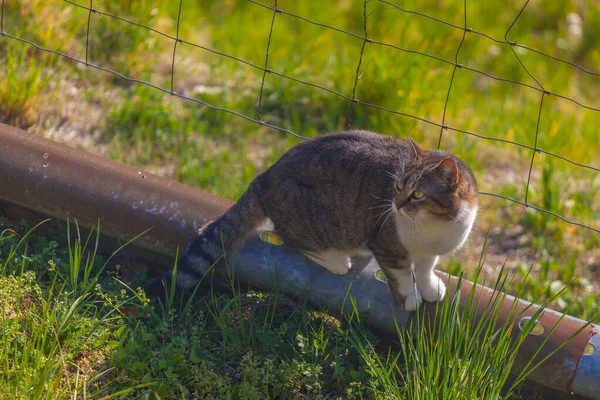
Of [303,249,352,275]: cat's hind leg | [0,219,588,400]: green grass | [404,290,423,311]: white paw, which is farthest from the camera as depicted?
[303,249,352,275]: cat's hind leg

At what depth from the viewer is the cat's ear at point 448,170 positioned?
2576 mm

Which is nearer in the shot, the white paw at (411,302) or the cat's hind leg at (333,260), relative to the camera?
the white paw at (411,302)

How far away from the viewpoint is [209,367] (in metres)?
2.44

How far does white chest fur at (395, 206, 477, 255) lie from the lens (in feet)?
8.86

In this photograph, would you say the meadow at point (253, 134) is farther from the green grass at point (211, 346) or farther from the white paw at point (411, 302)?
the white paw at point (411, 302)

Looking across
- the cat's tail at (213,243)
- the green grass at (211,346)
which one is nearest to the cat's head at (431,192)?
the green grass at (211,346)

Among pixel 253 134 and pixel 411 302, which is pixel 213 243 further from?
pixel 253 134

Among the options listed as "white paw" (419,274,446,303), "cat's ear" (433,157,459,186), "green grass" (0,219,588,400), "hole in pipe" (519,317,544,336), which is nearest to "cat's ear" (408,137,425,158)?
"cat's ear" (433,157,459,186)

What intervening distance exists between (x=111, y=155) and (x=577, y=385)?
2.29m

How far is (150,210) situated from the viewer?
282 centimetres

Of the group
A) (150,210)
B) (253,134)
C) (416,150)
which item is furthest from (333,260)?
(253,134)

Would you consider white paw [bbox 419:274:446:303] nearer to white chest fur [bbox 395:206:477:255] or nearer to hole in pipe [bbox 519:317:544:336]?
white chest fur [bbox 395:206:477:255]

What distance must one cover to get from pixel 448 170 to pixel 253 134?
1843 mm

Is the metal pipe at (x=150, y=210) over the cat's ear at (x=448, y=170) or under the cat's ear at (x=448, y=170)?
under
